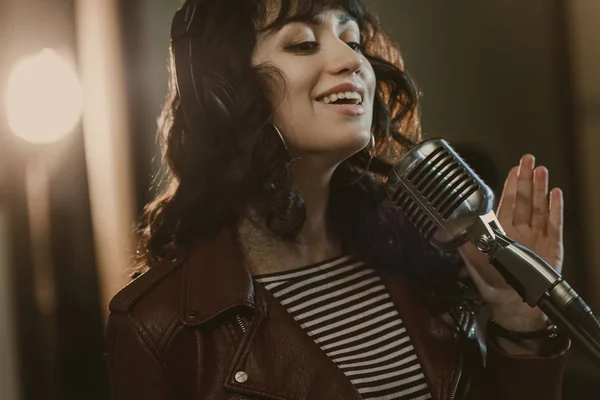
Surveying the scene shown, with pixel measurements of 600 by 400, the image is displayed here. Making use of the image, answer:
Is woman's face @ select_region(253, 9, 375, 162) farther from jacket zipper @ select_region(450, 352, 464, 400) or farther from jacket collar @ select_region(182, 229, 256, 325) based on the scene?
jacket zipper @ select_region(450, 352, 464, 400)

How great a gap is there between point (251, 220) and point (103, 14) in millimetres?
429

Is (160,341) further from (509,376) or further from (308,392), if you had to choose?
(509,376)

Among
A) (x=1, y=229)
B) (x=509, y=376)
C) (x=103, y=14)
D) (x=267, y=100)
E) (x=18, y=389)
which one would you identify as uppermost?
(x=103, y=14)

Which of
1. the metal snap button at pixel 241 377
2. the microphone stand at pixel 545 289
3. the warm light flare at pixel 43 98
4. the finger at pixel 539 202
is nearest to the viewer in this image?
the microphone stand at pixel 545 289

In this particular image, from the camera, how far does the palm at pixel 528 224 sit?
2.73 feet

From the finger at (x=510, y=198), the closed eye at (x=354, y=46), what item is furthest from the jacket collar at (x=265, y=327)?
the closed eye at (x=354, y=46)

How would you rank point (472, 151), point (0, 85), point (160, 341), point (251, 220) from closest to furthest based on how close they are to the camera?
point (160, 341), point (251, 220), point (0, 85), point (472, 151)

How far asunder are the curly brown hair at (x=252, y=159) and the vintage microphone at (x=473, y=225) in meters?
0.19

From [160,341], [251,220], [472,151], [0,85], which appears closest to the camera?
[160,341]

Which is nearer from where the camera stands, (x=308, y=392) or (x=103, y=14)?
(x=308, y=392)

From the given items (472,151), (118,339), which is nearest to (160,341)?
(118,339)

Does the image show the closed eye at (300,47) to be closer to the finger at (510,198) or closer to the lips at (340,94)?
the lips at (340,94)

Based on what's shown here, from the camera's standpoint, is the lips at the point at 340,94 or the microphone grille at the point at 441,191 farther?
the lips at the point at 340,94

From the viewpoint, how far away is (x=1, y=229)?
1.03m
